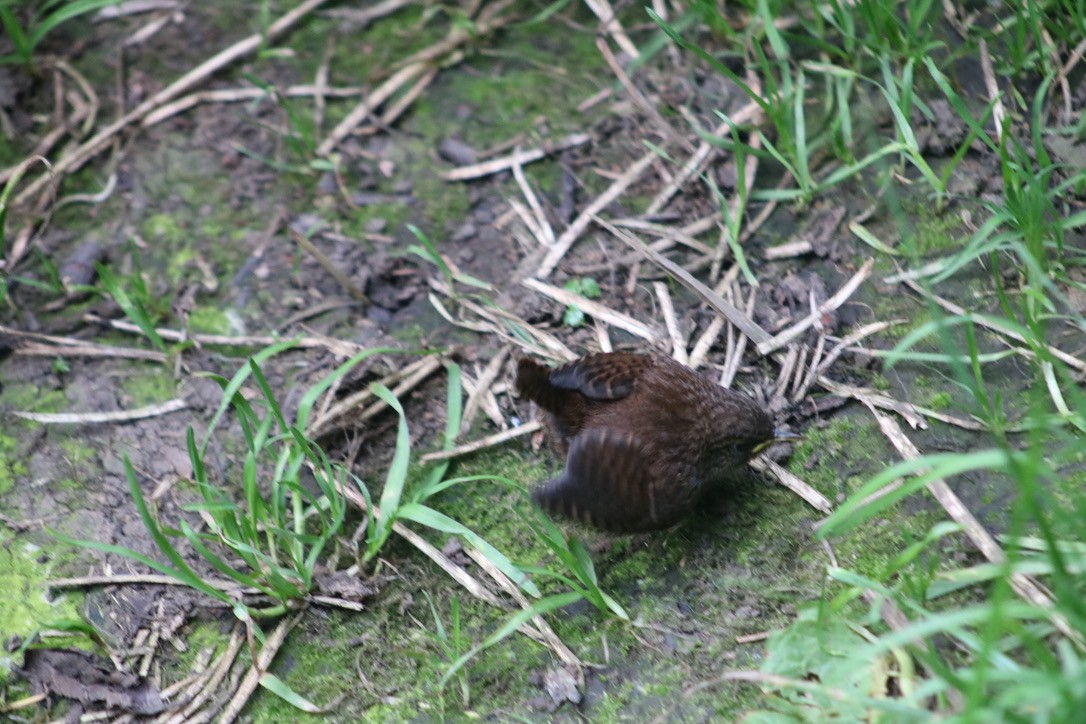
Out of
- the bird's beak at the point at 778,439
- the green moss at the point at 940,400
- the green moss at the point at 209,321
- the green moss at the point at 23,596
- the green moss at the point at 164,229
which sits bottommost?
the green moss at the point at 23,596

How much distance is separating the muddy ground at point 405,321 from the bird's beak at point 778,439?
87 millimetres

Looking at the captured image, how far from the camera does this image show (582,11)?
5590 millimetres

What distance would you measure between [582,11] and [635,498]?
3140 millimetres

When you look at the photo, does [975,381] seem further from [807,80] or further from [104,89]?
[104,89]

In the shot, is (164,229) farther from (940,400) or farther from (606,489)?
(940,400)

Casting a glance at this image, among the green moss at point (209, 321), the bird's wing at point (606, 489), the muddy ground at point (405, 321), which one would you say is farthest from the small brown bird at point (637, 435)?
the green moss at point (209, 321)

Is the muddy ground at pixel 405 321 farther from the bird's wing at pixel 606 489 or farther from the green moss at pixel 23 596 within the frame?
the bird's wing at pixel 606 489

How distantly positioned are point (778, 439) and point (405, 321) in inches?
70.9

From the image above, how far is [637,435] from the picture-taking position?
3.74 m

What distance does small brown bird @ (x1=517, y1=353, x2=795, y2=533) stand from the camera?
3.56 meters

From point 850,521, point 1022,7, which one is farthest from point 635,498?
point 1022,7

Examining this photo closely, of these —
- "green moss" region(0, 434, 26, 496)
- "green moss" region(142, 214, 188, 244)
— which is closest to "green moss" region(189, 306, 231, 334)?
"green moss" region(142, 214, 188, 244)

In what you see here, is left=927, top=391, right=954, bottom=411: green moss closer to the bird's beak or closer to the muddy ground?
the muddy ground

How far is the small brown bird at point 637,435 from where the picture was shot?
356 cm
